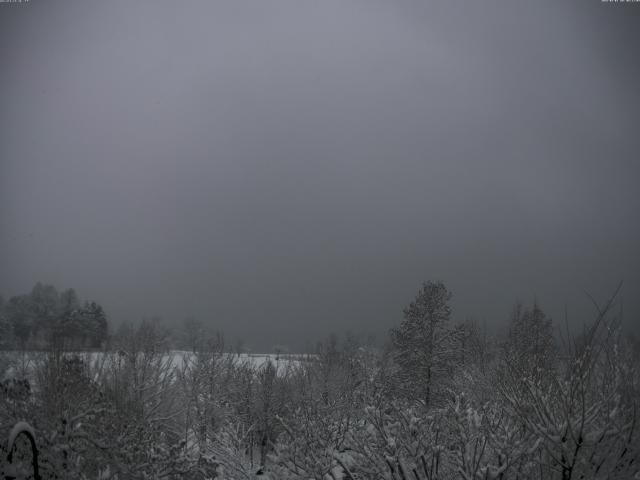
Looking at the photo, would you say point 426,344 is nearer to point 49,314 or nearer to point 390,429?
point 390,429

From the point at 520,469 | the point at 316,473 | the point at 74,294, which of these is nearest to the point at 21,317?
the point at 74,294

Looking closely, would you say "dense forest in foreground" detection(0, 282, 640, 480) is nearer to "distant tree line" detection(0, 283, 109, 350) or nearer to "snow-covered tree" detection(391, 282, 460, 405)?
"snow-covered tree" detection(391, 282, 460, 405)

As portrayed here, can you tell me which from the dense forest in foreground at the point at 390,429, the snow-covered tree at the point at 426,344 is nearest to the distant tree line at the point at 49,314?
the dense forest in foreground at the point at 390,429

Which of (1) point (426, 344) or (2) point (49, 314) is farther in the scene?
(2) point (49, 314)

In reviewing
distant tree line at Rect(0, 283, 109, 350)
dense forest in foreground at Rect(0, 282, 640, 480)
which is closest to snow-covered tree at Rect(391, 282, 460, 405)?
dense forest in foreground at Rect(0, 282, 640, 480)

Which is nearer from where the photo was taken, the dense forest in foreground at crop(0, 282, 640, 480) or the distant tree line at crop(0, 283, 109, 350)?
the dense forest in foreground at crop(0, 282, 640, 480)

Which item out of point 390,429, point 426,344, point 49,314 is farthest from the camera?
point 49,314

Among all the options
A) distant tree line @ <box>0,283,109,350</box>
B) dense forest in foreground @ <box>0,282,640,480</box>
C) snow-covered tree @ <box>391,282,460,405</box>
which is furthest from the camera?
distant tree line @ <box>0,283,109,350</box>

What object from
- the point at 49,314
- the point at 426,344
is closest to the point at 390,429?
the point at 426,344

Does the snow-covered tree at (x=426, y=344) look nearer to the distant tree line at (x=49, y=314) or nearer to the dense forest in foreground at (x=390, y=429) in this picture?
the dense forest in foreground at (x=390, y=429)

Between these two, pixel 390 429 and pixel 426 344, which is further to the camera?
pixel 426 344

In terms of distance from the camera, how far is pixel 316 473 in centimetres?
1046

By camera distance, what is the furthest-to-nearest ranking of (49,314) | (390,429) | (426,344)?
1. (49,314)
2. (426,344)
3. (390,429)

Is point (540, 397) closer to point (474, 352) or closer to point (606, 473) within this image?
point (606, 473)
